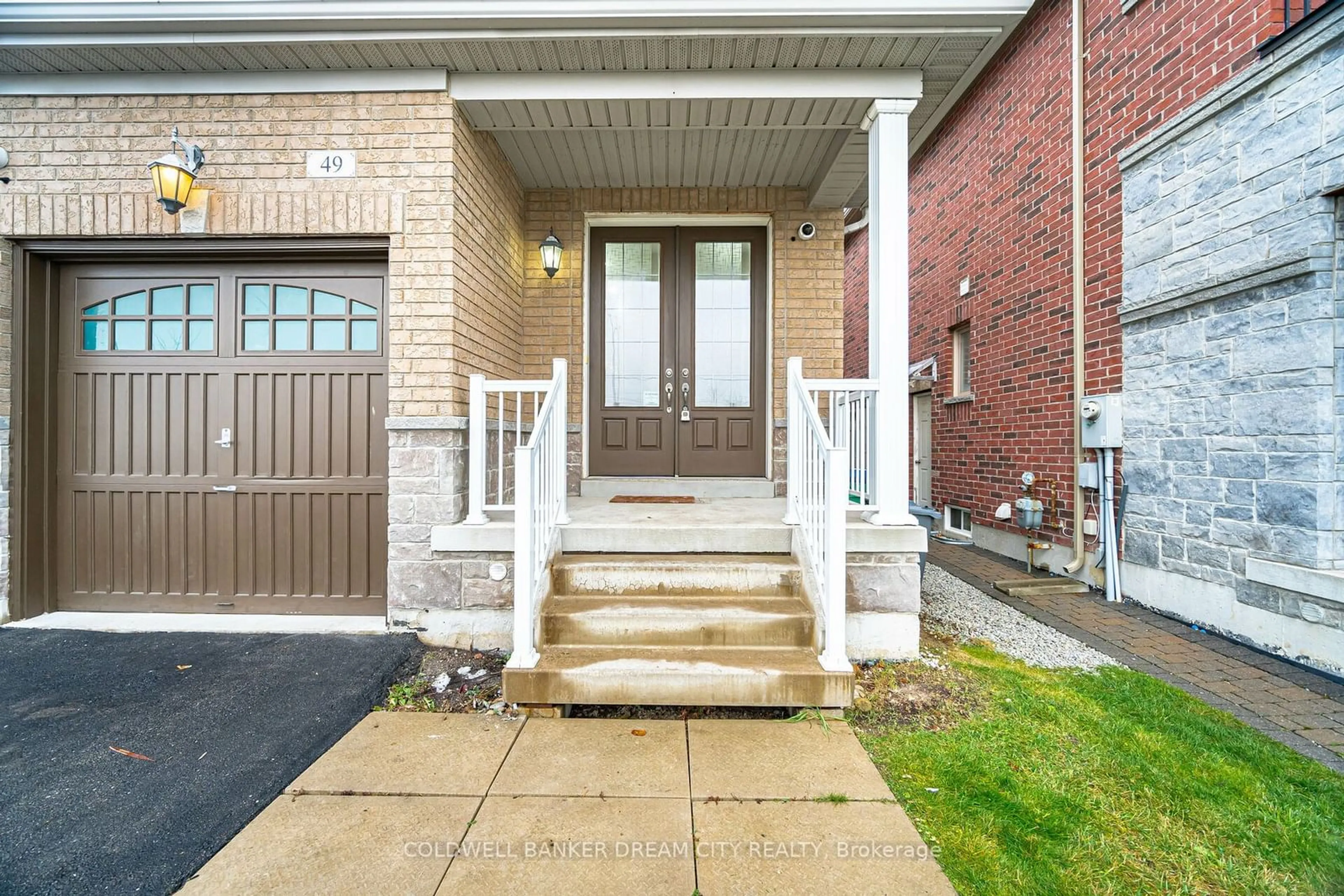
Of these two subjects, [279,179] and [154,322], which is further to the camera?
[154,322]

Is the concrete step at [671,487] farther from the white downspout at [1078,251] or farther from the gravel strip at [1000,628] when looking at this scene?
the white downspout at [1078,251]

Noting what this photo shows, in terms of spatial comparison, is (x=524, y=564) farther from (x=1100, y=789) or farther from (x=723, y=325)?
(x=723, y=325)

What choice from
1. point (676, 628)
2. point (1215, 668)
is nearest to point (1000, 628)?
point (1215, 668)

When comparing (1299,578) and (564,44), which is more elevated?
(564,44)

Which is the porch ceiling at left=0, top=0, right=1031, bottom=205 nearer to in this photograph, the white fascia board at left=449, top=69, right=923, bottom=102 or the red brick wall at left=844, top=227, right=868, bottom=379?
the white fascia board at left=449, top=69, right=923, bottom=102

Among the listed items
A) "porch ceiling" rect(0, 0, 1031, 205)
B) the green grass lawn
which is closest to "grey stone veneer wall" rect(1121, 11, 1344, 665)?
the green grass lawn

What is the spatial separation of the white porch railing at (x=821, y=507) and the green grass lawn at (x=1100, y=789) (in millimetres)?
381

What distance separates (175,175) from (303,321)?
0.88 m

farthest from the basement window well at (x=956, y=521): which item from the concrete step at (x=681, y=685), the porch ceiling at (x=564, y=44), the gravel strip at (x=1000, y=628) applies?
the concrete step at (x=681, y=685)

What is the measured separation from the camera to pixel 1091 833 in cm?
168

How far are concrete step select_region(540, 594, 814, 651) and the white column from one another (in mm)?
854

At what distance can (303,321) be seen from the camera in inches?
129

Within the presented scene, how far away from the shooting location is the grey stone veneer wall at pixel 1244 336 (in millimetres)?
2709

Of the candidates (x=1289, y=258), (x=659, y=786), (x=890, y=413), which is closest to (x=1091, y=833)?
(x=659, y=786)
